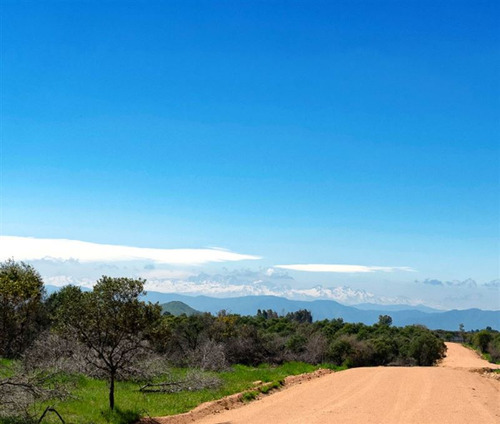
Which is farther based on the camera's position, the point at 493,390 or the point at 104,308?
the point at 493,390

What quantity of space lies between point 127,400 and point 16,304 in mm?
16761

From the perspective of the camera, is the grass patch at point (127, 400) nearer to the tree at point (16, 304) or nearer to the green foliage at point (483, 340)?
the tree at point (16, 304)

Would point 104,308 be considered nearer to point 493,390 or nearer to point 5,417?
point 5,417

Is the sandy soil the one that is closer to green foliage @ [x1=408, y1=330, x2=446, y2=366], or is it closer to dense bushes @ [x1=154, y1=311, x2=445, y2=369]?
dense bushes @ [x1=154, y1=311, x2=445, y2=369]

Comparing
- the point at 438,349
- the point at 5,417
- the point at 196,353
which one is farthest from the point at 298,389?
the point at 438,349

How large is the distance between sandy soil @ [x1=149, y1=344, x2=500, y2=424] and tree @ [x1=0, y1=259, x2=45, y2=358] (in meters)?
17.4

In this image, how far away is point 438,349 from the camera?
69.2m

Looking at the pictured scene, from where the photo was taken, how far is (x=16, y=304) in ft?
117

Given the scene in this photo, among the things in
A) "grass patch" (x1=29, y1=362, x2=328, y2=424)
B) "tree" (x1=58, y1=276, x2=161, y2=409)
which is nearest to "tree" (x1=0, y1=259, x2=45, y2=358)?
"grass patch" (x1=29, y1=362, x2=328, y2=424)

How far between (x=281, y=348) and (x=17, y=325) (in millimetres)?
29980

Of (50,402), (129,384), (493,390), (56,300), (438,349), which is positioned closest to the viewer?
(50,402)

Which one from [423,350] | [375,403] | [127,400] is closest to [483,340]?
[423,350]

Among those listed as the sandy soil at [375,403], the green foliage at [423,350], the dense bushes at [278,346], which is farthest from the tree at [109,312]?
the green foliage at [423,350]

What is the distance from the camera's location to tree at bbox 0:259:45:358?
1321 inches
